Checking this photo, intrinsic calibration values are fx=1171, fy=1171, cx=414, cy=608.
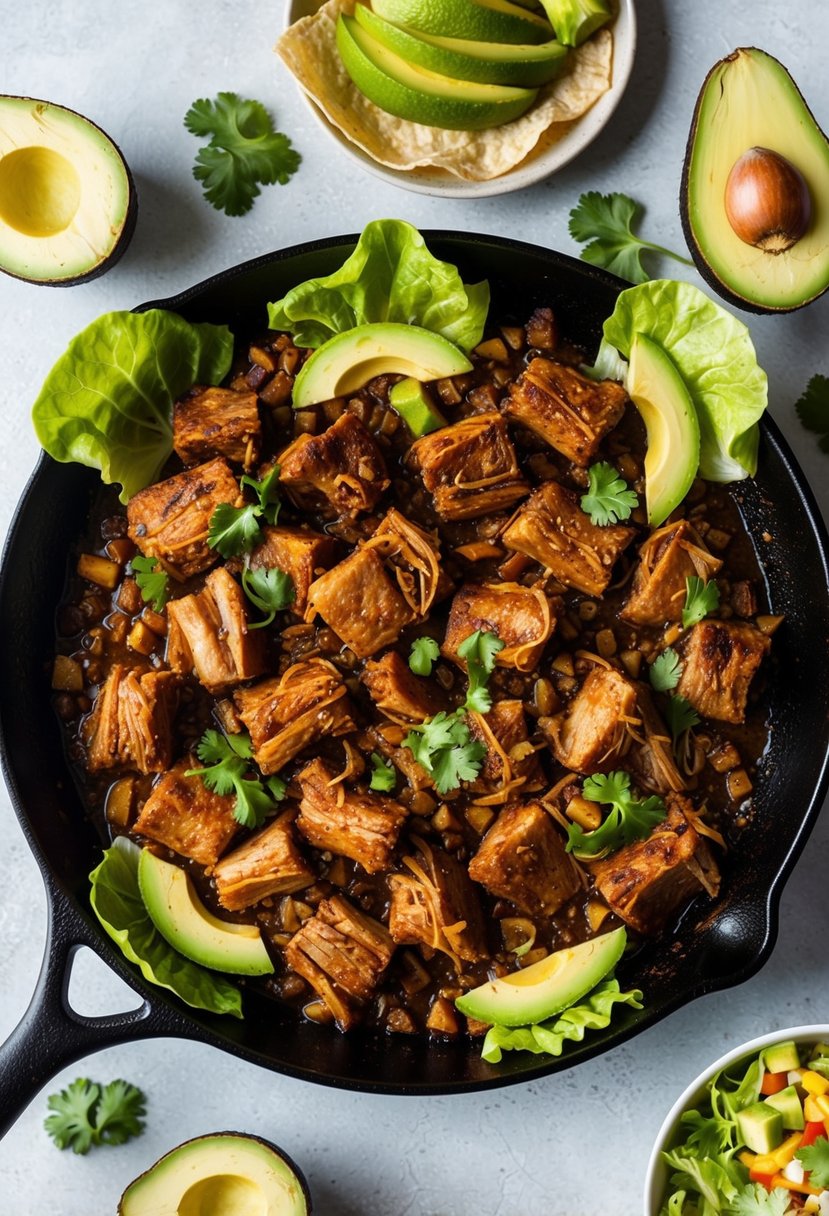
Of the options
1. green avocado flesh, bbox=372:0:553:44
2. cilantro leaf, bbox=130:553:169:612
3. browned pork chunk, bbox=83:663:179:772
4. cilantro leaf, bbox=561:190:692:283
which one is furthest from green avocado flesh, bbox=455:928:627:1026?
green avocado flesh, bbox=372:0:553:44

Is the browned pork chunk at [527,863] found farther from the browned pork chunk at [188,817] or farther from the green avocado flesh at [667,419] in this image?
the green avocado flesh at [667,419]

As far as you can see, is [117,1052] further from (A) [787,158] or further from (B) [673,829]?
(A) [787,158]

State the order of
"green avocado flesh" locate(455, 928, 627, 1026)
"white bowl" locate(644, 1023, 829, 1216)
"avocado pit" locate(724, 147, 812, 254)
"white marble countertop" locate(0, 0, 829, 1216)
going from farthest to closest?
1. "white marble countertop" locate(0, 0, 829, 1216)
2. "green avocado flesh" locate(455, 928, 627, 1026)
3. "white bowl" locate(644, 1023, 829, 1216)
4. "avocado pit" locate(724, 147, 812, 254)

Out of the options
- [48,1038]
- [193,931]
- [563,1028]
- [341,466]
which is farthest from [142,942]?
[341,466]

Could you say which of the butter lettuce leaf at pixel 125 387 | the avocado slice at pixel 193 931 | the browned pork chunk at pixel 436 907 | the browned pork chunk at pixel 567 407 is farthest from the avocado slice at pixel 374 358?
the avocado slice at pixel 193 931

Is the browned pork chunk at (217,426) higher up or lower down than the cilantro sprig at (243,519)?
higher up

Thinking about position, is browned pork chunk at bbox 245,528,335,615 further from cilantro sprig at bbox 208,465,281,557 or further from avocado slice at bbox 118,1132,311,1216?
avocado slice at bbox 118,1132,311,1216
